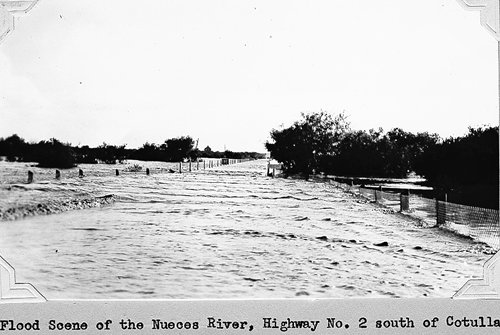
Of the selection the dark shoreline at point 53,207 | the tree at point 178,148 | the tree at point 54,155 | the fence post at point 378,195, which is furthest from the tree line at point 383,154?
the tree at point 54,155

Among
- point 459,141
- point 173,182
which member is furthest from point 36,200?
point 459,141

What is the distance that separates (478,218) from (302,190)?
116cm

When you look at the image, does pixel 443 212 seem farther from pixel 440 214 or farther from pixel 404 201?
pixel 404 201

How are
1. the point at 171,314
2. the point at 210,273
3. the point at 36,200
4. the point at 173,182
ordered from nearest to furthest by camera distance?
the point at 171,314 < the point at 210,273 < the point at 36,200 < the point at 173,182

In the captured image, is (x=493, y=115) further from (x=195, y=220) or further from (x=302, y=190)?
(x=195, y=220)

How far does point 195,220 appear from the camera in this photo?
2.71 m

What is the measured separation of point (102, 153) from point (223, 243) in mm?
1059

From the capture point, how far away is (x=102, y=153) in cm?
280

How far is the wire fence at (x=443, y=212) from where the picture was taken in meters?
2.56

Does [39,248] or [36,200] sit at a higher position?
[36,200]

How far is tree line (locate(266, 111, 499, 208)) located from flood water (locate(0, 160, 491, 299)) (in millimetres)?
180
